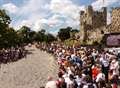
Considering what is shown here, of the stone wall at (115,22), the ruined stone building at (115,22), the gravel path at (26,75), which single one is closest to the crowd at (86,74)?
the gravel path at (26,75)

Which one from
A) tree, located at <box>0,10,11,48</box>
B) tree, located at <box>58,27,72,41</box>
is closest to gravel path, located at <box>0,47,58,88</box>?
tree, located at <box>0,10,11,48</box>

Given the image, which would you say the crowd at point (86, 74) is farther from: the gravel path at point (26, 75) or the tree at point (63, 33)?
the tree at point (63, 33)

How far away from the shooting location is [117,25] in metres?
77.2

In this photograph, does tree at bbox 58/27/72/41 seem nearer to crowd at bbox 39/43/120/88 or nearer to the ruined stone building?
the ruined stone building

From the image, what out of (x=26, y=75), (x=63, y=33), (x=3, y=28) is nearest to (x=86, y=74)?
(x=26, y=75)

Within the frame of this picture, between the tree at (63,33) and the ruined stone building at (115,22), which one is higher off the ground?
the ruined stone building at (115,22)

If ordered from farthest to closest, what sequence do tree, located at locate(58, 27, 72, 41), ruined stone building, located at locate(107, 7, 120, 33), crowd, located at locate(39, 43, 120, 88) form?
tree, located at locate(58, 27, 72, 41)
ruined stone building, located at locate(107, 7, 120, 33)
crowd, located at locate(39, 43, 120, 88)

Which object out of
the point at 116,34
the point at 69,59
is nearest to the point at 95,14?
the point at 116,34

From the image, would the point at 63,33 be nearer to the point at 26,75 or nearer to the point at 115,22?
the point at 115,22

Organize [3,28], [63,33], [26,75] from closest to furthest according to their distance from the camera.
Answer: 1. [26,75]
2. [3,28]
3. [63,33]

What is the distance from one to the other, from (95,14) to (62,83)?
102096mm

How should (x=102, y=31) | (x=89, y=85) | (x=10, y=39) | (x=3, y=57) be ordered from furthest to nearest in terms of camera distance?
(x=10, y=39) < (x=102, y=31) < (x=3, y=57) < (x=89, y=85)

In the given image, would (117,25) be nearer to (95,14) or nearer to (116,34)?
(116,34)

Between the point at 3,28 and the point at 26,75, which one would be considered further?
the point at 3,28
